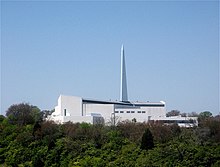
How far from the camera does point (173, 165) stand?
17.4 metres

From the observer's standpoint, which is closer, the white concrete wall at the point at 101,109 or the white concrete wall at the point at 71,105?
the white concrete wall at the point at 71,105

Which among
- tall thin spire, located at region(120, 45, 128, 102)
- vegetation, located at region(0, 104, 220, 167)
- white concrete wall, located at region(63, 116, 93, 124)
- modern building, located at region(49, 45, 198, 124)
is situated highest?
tall thin spire, located at region(120, 45, 128, 102)

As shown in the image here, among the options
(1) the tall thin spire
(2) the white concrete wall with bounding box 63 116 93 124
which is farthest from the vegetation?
(1) the tall thin spire

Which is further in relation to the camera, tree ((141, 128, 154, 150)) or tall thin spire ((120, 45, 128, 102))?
tall thin spire ((120, 45, 128, 102))

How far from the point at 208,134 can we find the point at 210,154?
269 cm

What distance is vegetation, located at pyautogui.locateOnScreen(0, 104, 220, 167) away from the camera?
17938 millimetres

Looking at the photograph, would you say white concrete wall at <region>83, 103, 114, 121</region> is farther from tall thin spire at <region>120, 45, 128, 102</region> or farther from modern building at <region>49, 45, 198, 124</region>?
tall thin spire at <region>120, 45, 128, 102</region>

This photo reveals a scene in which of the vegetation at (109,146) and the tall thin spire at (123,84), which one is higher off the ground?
the tall thin spire at (123,84)

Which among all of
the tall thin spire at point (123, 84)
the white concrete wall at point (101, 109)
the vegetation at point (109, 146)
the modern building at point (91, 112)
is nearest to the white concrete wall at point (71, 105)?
the modern building at point (91, 112)

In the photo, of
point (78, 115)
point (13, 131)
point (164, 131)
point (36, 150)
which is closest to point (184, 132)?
point (164, 131)

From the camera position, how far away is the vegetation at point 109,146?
706 inches

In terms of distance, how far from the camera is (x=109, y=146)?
66.5 feet

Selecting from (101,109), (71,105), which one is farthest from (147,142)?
(101,109)

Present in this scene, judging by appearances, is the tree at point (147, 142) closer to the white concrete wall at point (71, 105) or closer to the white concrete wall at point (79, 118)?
the white concrete wall at point (79, 118)
